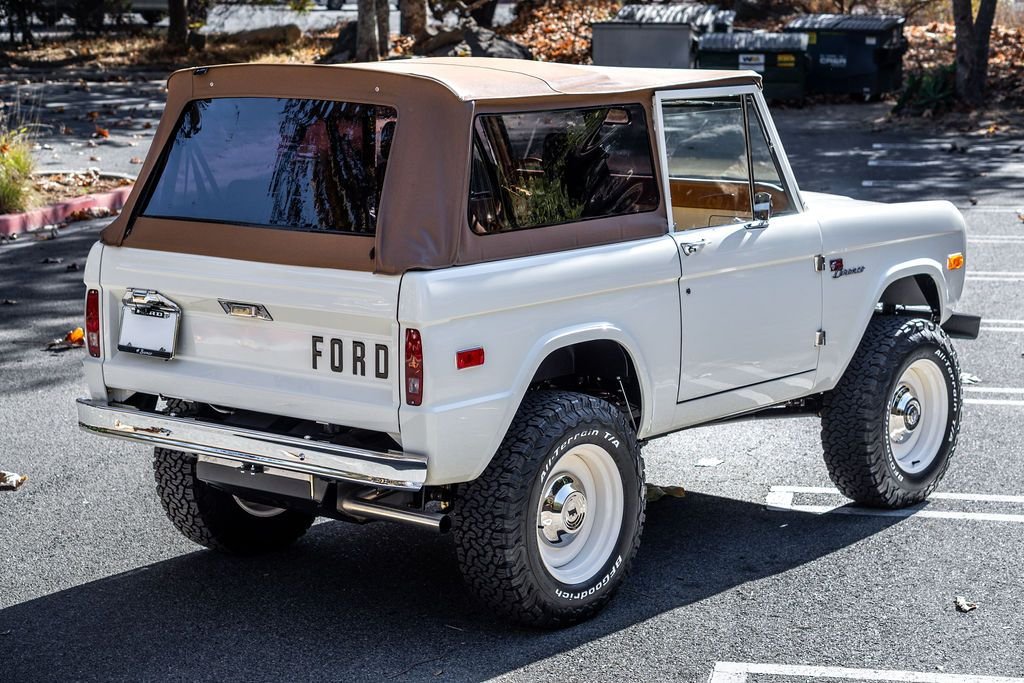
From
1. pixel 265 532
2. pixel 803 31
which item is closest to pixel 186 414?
pixel 265 532

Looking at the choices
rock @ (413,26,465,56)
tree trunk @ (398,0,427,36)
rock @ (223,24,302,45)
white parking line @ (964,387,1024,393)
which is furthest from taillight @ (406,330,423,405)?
rock @ (223,24,302,45)

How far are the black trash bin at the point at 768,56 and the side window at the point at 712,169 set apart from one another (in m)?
18.3

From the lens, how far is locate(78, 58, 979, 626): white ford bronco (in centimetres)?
420

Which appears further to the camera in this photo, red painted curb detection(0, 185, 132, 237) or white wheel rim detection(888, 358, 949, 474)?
red painted curb detection(0, 185, 132, 237)

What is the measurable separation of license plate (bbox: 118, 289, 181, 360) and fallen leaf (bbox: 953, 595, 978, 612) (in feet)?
10.2

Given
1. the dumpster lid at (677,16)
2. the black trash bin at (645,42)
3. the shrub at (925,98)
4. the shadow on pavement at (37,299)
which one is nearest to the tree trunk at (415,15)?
the dumpster lid at (677,16)

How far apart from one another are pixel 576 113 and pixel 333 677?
7.31 feet

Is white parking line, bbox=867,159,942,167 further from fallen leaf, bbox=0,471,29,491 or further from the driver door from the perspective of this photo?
fallen leaf, bbox=0,471,29,491

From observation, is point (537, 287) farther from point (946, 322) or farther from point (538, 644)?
point (946, 322)

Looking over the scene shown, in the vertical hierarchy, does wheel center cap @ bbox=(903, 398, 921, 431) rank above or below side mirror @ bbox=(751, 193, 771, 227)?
below

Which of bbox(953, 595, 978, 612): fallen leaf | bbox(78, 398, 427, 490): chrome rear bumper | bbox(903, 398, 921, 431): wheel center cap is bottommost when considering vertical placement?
bbox(953, 595, 978, 612): fallen leaf

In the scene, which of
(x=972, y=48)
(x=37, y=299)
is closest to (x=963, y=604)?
(x=37, y=299)

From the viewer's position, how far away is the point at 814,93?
2417 cm

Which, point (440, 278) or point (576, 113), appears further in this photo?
point (576, 113)
